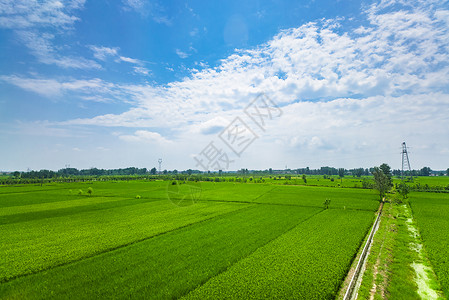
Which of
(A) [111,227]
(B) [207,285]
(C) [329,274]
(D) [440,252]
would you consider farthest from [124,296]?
(D) [440,252]

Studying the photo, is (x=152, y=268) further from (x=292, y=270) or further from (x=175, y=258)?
(x=292, y=270)

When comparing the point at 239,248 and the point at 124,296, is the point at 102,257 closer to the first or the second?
the point at 124,296

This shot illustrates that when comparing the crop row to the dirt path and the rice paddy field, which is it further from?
the dirt path

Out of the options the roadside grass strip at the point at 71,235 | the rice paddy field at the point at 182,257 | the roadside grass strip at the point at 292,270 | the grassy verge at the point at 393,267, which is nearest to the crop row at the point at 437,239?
the rice paddy field at the point at 182,257

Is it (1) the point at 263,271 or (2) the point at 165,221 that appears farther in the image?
(2) the point at 165,221

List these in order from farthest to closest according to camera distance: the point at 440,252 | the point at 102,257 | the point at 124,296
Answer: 1. the point at 440,252
2. the point at 102,257
3. the point at 124,296

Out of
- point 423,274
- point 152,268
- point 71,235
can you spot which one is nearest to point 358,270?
point 423,274
